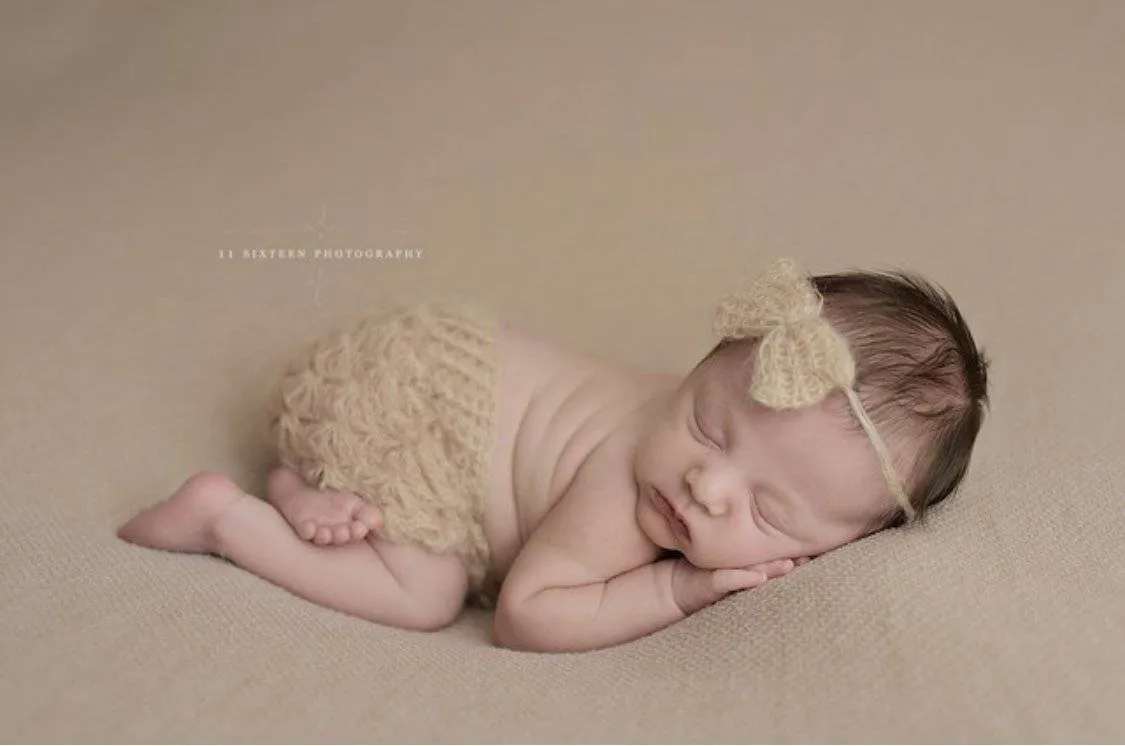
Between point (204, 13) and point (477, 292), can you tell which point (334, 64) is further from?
point (477, 292)

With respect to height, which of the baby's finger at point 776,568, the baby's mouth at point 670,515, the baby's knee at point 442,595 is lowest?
the baby's knee at point 442,595

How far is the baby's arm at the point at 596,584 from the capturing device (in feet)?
4.47

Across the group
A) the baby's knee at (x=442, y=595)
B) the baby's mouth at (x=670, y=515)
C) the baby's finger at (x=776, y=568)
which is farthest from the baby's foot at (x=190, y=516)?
the baby's finger at (x=776, y=568)

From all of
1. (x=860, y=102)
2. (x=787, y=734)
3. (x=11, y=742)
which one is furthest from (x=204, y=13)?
(x=787, y=734)

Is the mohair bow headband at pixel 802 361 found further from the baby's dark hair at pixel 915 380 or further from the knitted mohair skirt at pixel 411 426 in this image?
the knitted mohair skirt at pixel 411 426

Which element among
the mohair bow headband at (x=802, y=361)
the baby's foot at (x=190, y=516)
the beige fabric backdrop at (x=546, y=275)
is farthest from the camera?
the baby's foot at (x=190, y=516)

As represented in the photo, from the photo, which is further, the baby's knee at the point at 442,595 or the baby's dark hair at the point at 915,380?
the baby's knee at the point at 442,595

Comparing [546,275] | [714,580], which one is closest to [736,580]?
[714,580]

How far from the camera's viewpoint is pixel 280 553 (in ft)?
4.64

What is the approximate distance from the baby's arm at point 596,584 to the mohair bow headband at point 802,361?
0.57 ft

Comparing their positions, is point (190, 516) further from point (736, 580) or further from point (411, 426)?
point (736, 580)

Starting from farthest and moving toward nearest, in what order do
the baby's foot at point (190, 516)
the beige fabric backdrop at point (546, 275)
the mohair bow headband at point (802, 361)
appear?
the baby's foot at point (190, 516) → the mohair bow headband at point (802, 361) → the beige fabric backdrop at point (546, 275)

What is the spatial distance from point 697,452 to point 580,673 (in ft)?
0.89

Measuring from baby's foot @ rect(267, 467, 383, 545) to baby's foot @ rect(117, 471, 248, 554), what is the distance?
0.08m
